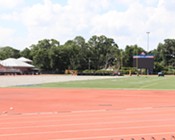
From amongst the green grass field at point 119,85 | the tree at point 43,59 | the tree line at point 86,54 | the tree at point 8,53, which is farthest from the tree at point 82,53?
the green grass field at point 119,85

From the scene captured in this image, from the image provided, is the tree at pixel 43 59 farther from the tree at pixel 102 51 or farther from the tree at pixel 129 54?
the tree at pixel 129 54

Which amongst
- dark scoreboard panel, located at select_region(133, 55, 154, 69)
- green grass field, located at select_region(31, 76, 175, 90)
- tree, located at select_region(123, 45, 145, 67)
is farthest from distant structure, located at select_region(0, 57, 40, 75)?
green grass field, located at select_region(31, 76, 175, 90)

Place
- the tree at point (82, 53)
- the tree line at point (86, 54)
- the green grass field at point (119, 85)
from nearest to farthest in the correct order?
1. the green grass field at point (119, 85)
2. the tree line at point (86, 54)
3. the tree at point (82, 53)

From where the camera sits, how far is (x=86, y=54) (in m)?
127

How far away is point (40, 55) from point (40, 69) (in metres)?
4.29

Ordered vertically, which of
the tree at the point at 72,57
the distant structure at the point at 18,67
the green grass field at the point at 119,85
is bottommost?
the green grass field at the point at 119,85

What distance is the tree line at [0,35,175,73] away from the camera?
393 ft

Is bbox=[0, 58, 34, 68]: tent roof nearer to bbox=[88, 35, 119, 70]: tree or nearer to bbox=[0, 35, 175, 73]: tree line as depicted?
bbox=[0, 35, 175, 73]: tree line

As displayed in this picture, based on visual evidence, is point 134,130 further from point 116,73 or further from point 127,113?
point 116,73

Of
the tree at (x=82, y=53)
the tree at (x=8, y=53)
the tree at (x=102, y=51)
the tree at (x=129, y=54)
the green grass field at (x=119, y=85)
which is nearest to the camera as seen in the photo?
the green grass field at (x=119, y=85)

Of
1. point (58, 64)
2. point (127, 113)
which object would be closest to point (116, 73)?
point (58, 64)

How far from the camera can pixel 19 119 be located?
43.3ft

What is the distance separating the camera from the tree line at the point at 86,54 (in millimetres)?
119688

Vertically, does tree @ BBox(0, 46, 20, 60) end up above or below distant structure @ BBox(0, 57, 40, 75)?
above
